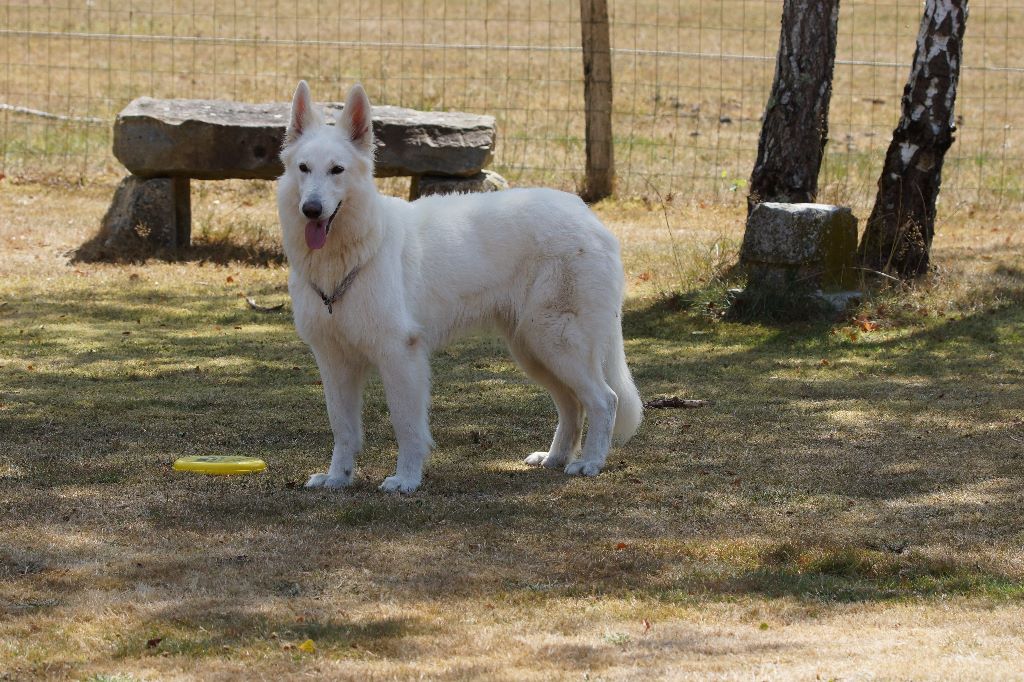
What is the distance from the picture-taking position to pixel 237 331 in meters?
10.2

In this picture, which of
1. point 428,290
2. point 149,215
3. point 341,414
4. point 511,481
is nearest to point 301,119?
point 428,290

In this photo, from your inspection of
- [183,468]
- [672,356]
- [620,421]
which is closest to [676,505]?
[620,421]

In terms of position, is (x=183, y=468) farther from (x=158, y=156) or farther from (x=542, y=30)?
(x=542, y=30)

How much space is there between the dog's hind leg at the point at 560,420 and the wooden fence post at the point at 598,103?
865cm

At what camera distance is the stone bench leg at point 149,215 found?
41.5ft

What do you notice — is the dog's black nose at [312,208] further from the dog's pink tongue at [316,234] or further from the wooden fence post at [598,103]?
the wooden fence post at [598,103]

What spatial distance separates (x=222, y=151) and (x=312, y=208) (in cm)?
690

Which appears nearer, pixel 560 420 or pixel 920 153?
pixel 560 420

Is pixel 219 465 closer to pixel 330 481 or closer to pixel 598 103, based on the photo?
pixel 330 481

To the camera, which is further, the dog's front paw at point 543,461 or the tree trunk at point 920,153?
the tree trunk at point 920,153

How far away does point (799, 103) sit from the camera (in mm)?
11164

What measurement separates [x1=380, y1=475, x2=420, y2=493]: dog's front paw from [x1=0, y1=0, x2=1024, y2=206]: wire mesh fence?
781 cm

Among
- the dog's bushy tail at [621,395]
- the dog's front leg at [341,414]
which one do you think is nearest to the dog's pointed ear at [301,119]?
the dog's front leg at [341,414]

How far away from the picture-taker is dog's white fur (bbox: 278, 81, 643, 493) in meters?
6.17
